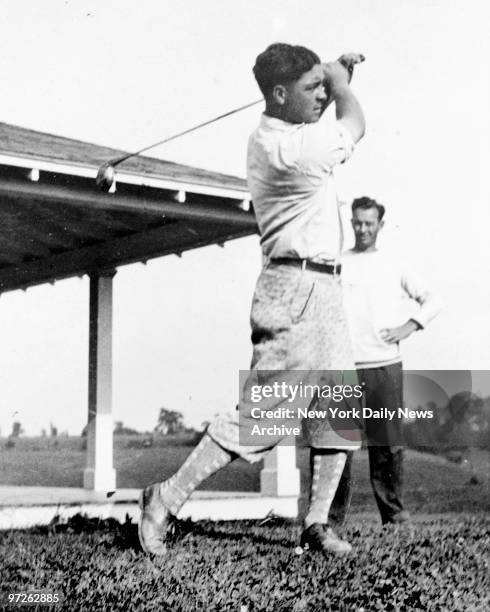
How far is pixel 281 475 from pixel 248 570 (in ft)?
13.9

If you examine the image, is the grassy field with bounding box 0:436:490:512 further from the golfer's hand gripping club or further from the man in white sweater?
the golfer's hand gripping club

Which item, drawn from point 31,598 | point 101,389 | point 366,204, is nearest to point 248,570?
point 31,598

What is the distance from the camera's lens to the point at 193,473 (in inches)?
150

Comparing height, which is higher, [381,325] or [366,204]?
[366,204]

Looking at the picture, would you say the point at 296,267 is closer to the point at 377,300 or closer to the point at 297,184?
the point at 297,184

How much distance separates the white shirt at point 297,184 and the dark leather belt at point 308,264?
0.9 inches

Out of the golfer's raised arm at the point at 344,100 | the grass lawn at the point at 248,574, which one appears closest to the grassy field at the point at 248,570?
the grass lawn at the point at 248,574

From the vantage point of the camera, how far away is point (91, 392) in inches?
352

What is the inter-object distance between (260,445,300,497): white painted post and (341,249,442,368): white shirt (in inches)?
93.6

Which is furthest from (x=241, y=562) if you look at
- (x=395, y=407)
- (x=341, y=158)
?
(x=395, y=407)

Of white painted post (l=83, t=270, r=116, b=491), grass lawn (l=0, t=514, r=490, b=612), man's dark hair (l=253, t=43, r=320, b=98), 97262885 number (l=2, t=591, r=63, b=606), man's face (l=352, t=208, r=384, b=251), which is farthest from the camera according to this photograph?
white painted post (l=83, t=270, r=116, b=491)

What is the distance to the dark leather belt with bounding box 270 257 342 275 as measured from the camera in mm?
3967

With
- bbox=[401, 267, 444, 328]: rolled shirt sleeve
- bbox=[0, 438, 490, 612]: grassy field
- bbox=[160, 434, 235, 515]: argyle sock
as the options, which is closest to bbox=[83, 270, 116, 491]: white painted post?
bbox=[0, 438, 490, 612]: grassy field

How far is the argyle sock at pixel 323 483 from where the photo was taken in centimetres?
405
